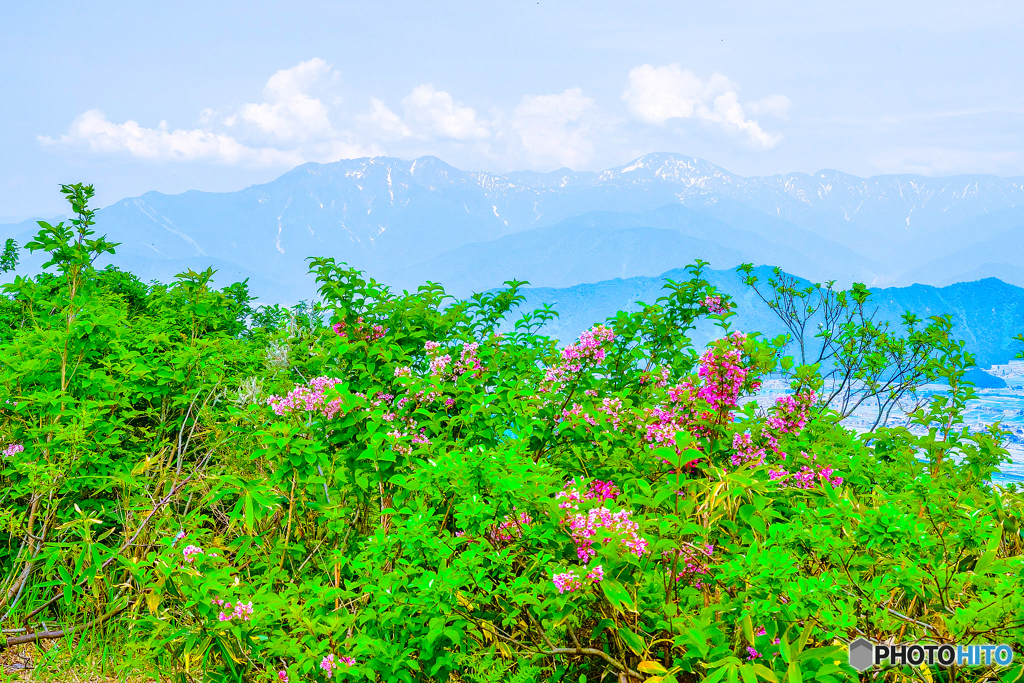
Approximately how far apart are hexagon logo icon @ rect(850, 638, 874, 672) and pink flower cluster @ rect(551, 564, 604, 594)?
80cm

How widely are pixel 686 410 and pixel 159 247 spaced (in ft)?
361

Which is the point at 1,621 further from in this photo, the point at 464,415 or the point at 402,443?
the point at 464,415

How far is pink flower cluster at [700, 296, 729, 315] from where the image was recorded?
159 inches

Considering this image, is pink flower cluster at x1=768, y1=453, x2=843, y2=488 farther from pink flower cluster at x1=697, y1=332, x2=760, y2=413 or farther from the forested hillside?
pink flower cluster at x1=697, y1=332, x2=760, y2=413

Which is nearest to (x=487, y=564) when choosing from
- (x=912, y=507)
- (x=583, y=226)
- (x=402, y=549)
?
(x=402, y=549)

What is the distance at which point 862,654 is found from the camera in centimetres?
198

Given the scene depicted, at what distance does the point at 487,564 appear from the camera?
7.48 feet

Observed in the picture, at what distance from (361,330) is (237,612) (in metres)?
1.90

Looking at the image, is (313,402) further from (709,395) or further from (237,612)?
(709,395)

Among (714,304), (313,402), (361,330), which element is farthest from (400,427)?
(714,304)

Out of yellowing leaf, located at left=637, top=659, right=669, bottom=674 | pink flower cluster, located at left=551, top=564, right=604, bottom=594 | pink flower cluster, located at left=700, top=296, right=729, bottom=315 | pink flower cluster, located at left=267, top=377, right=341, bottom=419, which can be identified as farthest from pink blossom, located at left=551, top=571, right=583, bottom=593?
pink flower cluster, located at left=700, top=296, right=729, bottom=315

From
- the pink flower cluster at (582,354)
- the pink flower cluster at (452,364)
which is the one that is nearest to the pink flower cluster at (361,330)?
the pink flower cluster at (452,364)

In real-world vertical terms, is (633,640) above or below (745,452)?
below

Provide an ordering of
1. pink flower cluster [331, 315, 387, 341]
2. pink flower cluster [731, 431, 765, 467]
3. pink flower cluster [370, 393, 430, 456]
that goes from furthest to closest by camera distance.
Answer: pink flower cluster [331, 315, 387, 341] → pink flower cluster [370, 393, 430, 456] → pink flower cluster [731, 431, 765, 467]
